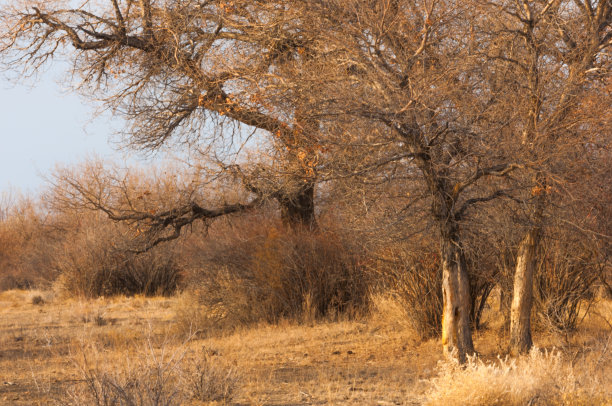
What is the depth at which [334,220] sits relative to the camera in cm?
1432

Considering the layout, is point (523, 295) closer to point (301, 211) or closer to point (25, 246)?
point (301, 211)

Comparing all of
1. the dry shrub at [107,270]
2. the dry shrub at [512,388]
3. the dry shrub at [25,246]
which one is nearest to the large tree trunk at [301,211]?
the dry shrub at [107,270]

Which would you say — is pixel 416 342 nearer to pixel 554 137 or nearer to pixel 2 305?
pixel 554 137

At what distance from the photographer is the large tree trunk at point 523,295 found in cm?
889

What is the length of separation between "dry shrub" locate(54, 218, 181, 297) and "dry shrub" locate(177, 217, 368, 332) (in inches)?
307

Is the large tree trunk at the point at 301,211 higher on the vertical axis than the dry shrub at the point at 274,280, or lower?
higher

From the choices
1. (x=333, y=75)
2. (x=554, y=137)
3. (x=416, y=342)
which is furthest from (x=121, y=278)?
(x=554, y=137)

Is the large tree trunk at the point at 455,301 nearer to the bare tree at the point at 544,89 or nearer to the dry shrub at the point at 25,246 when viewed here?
the bare tree at the point at 544,89

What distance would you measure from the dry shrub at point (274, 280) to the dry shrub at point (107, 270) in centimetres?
780

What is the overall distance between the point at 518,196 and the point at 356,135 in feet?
7.04

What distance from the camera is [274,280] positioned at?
44.7 feet

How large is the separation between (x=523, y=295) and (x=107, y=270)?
15778 mm

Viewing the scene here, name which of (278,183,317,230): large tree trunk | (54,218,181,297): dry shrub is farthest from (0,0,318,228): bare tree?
(54,218,181,297): dry shrub

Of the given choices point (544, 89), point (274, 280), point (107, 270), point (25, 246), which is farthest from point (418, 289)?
point (25, 246)
